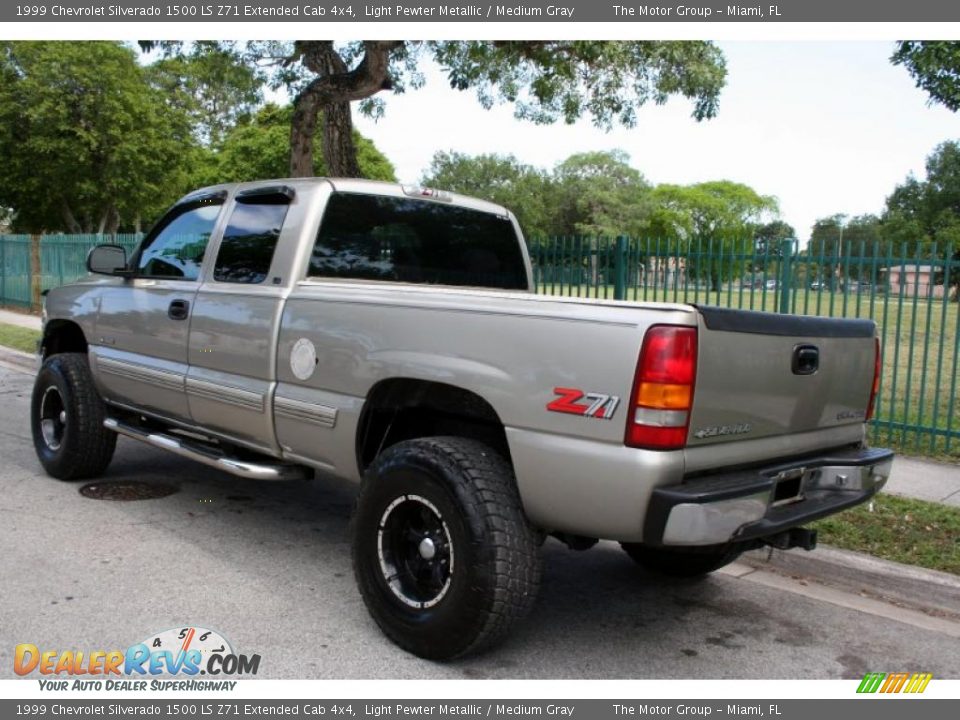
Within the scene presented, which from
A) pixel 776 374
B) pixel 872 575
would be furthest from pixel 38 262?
pixel 776 374

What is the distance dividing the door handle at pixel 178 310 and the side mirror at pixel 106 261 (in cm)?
73

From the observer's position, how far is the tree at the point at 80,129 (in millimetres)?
32188

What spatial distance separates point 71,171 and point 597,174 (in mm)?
64553

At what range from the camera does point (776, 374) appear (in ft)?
11.1

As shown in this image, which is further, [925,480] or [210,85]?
[210,85]

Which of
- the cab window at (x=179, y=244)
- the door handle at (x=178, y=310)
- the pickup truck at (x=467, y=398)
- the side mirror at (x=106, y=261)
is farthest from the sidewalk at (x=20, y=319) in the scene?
the pickup truck at (x=467, y=398)

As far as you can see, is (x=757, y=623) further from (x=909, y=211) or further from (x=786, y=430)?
(x=909, y=211)

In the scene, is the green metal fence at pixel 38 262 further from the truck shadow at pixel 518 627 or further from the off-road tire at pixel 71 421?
the truck shadow at pixel 518 627

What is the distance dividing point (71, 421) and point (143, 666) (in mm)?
2961

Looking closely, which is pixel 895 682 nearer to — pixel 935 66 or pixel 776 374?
pixel 776 374

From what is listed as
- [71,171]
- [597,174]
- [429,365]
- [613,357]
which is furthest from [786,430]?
[597,174]

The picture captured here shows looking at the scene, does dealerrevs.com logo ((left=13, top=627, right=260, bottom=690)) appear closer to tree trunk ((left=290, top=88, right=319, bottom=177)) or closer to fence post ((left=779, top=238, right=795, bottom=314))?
fence post ((left=779, top=238, right=795, bottom=314))

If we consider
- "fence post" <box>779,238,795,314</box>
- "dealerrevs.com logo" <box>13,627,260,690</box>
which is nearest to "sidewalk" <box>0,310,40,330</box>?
"fence post" <box>779,238,795,314</box>

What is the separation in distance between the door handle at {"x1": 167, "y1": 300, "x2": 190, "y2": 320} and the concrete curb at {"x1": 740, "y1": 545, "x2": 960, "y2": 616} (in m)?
3.51
